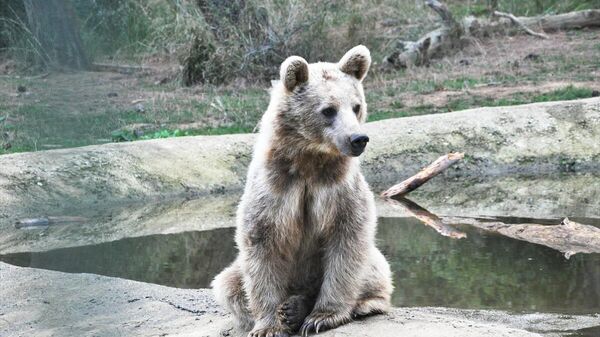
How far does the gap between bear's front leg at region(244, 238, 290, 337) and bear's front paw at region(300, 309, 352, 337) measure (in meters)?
0.11

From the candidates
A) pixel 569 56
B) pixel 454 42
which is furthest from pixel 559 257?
pixel 454 42

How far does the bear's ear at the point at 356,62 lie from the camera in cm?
416

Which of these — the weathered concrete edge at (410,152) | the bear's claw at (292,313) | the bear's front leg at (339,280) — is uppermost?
the bear's front leg at (339,280)

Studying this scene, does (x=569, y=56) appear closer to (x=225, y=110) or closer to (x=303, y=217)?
(x=225, y=110)

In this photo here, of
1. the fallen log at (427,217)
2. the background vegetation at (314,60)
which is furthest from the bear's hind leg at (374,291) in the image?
the background vegetation at (314,60)

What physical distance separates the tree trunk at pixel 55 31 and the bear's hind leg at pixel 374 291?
317 cm

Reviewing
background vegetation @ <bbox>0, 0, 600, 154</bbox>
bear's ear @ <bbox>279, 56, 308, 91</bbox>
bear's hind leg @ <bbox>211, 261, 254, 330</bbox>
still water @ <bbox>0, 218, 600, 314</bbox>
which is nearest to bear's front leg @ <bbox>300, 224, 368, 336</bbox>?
bear's hind leg @ <bbox>211, 261, 254, 330</bbox>

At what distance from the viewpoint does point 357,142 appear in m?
3.81

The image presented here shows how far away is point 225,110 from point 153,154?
316cm

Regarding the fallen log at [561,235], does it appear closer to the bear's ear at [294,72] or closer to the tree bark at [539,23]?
the bear's ear at [294,72]

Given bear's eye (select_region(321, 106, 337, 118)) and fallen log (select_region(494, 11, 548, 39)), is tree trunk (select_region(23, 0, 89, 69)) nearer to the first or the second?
bear's eye (select_region(321, 106, 337, 118))

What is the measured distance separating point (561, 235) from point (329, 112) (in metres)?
3.54

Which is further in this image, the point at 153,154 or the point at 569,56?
the point at 569,56

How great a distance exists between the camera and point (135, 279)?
6285 millimetres
